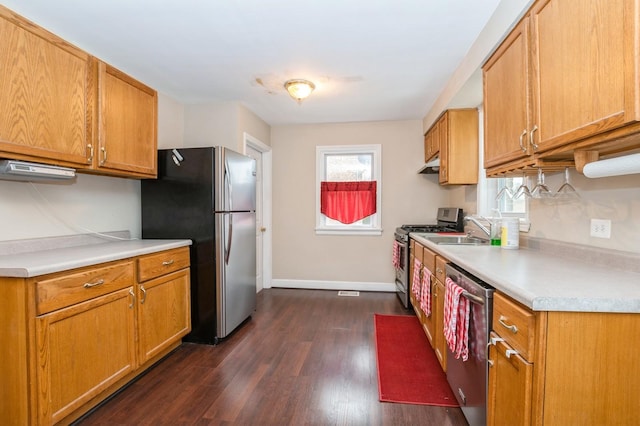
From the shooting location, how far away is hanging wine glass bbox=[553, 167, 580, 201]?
169 cm

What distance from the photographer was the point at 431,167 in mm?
3863

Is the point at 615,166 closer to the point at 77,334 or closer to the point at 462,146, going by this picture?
the point at 462,146

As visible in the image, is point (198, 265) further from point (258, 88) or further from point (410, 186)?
point (410, 186)

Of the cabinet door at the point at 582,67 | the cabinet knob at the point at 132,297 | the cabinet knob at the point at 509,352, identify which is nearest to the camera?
the cabinet door at the point at 582,67

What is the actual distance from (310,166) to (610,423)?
3.99 meters

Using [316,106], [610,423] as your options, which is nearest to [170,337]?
[610,423]

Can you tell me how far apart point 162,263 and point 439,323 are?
213cm

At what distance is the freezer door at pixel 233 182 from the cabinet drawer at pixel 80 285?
916 mm

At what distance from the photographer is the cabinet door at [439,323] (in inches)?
83.6

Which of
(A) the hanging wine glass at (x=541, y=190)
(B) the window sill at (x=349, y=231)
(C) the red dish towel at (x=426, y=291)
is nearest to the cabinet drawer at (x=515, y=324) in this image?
(A) the hanging wine glass at (x=541, y=190)

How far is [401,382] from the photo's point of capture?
84.7 inches

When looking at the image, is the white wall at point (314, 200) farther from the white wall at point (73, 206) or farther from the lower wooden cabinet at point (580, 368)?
the lower wooden cabinet at point (580, 368)

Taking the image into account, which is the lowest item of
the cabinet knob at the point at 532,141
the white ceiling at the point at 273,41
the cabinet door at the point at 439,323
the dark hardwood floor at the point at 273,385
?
the dark hardwood floor at the point at 273,385

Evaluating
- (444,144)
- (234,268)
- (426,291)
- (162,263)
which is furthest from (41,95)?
(444,144)
